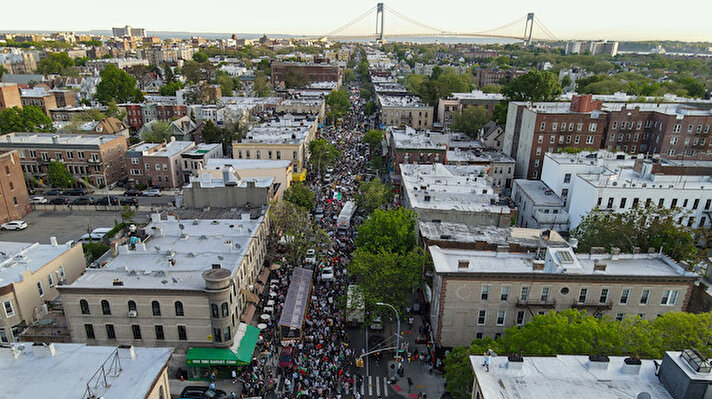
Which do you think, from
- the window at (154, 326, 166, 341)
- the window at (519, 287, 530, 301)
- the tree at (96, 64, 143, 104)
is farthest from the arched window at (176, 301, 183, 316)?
the tree at (96, 64, 143, 104)

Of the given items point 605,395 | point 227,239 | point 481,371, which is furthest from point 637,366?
point 227,239

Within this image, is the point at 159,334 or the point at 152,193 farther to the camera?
the point at 152,193

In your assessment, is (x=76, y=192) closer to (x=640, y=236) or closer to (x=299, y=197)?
(x=299, y=197)

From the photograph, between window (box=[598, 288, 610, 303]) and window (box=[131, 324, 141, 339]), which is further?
window (box=[598, 288, 610, 303])

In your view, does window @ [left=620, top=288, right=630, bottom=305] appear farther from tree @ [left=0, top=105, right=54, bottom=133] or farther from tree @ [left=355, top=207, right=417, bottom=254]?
tree @ [left=0, top=105, right=54, bottom=133]

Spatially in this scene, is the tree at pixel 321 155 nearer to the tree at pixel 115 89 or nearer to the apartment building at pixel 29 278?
the apartment building at pixel 29 278

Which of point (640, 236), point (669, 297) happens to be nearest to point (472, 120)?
point (640, 236)
